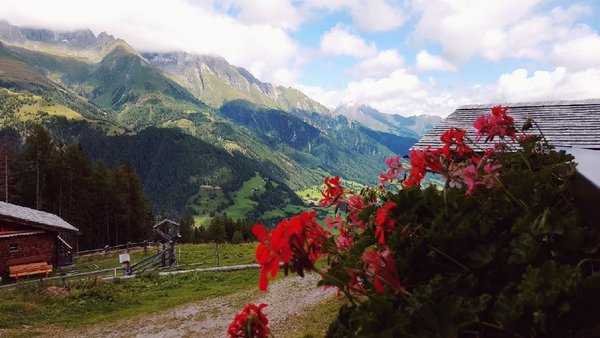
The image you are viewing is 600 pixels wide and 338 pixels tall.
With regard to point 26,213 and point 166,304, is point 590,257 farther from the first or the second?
point 26,213

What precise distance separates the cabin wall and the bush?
29951mm

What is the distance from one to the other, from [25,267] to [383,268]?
2979cm

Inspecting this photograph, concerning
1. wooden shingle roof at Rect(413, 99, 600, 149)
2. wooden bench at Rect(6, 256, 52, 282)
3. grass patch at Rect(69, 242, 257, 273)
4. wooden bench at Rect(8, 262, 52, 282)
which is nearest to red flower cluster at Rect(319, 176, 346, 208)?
wooden shingle roof at Rect(413, 99, 600, 149)

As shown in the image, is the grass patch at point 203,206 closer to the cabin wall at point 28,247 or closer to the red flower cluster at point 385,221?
the cabin wall at point 28,247

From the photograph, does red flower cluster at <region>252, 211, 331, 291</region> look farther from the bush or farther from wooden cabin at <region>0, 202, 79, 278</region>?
wooden cabin at <region>0, 202, 79, 278</region>

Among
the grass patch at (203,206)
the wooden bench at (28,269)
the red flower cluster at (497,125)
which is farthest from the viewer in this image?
the grass patch at (203,206)

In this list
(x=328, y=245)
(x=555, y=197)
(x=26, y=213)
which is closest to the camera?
(x=328, y=245)

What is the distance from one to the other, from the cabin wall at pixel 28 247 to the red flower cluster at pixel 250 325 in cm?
2985

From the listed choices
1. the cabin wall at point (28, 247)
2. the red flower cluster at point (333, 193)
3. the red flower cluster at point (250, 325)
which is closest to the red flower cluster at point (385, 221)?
the red flower cluster at point (250, 325)

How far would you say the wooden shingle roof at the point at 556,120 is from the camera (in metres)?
14.5

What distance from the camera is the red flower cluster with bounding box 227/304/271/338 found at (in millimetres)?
1468

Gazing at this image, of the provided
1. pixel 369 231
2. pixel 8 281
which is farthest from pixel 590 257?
pixel 8 281

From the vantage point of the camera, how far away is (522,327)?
4.08 feet

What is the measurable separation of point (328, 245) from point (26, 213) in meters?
33.5
